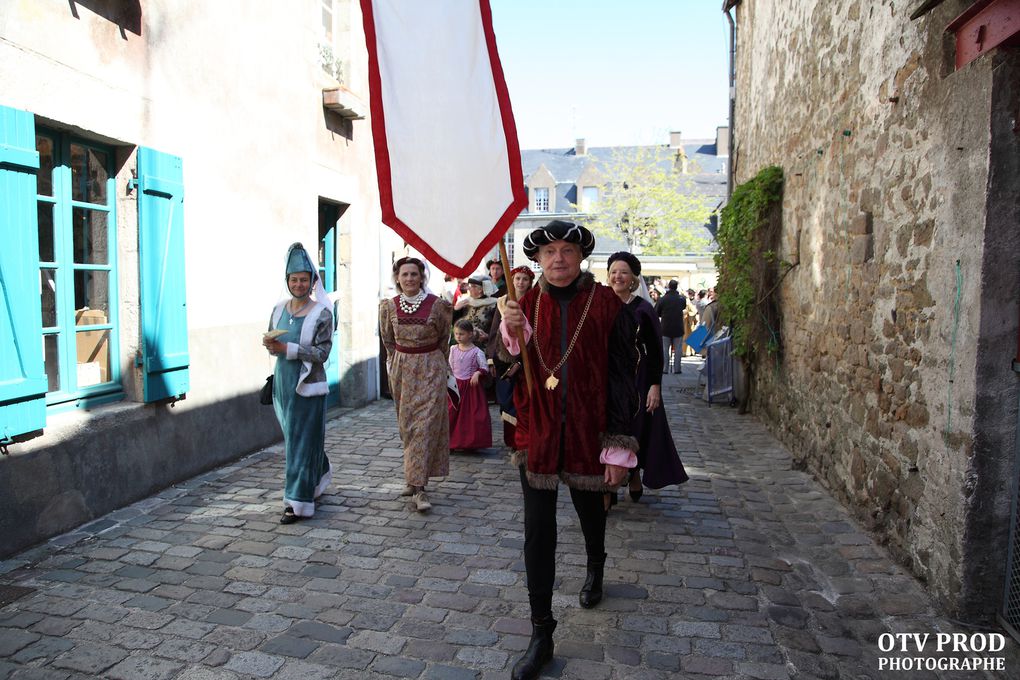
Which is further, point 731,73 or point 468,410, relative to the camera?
point 731,73

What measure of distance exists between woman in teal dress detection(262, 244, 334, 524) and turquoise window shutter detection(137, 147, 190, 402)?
1.01m

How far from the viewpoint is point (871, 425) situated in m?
4.47

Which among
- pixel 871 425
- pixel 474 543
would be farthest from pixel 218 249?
pixel 871 425

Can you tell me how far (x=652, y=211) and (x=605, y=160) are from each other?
322 inches

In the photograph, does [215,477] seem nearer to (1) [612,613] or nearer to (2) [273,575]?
(2) [273,575]

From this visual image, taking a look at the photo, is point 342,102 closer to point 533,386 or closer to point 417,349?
point 417,349

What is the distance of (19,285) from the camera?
3910 mm

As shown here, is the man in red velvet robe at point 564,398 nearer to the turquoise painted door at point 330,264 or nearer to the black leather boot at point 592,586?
the black leather boot at point 592,586

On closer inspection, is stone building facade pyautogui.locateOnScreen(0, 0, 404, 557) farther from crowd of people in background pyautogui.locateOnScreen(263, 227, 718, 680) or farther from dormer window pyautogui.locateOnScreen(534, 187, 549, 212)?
dormer window pyautogui.locateOnScreen(534, 187, 549, 212)

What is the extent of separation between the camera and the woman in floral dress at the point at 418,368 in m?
5.09

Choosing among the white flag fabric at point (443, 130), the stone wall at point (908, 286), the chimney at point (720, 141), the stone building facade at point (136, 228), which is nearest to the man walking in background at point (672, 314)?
the stone wall at point (908, 286)

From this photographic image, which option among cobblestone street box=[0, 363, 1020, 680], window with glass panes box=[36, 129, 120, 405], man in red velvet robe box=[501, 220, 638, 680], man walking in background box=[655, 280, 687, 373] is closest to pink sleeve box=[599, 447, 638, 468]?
man in red velvet robe box=[501, 220, 638, 680]

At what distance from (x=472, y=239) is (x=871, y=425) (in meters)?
3.18

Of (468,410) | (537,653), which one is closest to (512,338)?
(537,653)
